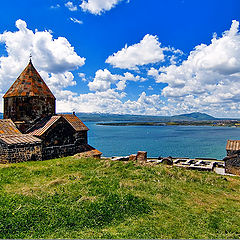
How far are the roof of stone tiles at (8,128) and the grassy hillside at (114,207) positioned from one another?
237 inches

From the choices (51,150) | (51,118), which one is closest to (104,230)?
(51,150)

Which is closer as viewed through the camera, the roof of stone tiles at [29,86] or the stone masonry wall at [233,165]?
the roof of stone tiles at [29,86]

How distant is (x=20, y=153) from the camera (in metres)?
14.5

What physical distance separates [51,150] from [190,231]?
46.5 ft

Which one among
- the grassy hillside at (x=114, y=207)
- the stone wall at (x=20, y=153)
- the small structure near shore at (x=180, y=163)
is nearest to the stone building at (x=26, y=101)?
the stone wall at (x=20, y=153)

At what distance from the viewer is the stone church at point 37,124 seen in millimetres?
16477

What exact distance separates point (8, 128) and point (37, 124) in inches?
101

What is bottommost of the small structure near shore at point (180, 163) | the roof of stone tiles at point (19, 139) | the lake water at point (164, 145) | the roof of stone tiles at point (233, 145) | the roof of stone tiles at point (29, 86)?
the lake water at point (164, 145)

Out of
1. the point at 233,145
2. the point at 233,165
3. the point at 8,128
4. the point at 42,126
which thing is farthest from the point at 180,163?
the point at 8,128

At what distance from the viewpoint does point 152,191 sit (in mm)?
→ 9133

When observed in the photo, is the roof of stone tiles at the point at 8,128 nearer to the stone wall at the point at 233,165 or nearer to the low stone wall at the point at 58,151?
the low stone wall at the point at 58,151

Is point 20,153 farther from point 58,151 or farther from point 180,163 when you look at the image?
point 180,163

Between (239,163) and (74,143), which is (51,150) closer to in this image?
(74,143)

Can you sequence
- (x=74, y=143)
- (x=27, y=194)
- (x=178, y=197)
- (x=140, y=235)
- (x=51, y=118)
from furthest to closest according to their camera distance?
1. (x=74, y=143)
2. (x=51, y=118)
3. (x=178, y=197)
4. (x=27, y=194)
5. (x=140, y=235)
